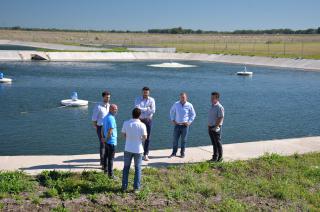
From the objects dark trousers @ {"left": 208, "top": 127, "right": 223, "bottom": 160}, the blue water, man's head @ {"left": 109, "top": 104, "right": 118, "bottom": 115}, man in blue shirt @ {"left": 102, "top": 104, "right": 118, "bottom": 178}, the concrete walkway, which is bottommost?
the blue water

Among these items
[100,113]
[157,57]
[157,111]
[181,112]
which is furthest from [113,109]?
[157,57]

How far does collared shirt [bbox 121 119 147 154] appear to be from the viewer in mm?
9984

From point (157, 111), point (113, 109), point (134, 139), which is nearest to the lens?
point (134, 139)

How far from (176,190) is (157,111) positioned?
17.0 m

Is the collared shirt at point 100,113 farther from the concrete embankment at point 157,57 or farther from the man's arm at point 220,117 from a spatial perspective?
the concrete embankment at point 157,57

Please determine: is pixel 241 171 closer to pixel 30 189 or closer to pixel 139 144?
pixel 139 144

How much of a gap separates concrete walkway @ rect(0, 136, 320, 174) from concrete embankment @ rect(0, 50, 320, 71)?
5517cm

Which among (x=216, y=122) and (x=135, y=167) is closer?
(x=135, y=167)

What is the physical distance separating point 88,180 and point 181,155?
370cm

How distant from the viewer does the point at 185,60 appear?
89438mm

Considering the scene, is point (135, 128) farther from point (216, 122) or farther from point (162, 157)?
point (162, 157)

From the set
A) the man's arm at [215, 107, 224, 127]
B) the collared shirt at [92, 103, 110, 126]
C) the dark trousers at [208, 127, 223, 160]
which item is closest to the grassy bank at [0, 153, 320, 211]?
the dark trousers at [208, 127, 223, 160]

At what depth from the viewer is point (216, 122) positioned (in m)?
13.1

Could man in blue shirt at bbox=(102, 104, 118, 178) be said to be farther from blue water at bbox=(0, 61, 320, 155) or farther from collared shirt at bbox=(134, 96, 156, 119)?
blue water at bbox=(0, 61, 320, 155)
